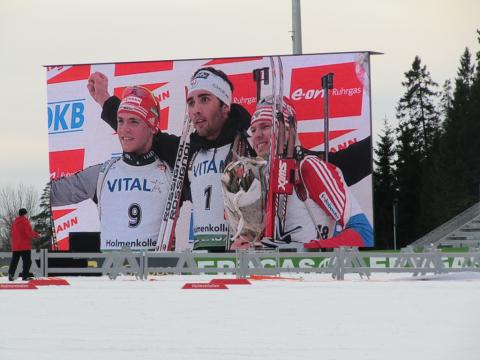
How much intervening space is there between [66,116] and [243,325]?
33.8m

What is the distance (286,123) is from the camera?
4544 cm

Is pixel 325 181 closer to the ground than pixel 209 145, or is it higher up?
closer to the ground

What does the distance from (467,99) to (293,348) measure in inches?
3080

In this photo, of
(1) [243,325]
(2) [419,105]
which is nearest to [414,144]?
(2) [419,105]

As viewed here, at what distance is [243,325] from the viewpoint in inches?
610

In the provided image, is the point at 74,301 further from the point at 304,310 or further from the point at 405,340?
the point at 405,340

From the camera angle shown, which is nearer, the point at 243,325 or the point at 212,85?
the point at 243,325

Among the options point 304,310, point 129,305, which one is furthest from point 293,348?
point 129,305

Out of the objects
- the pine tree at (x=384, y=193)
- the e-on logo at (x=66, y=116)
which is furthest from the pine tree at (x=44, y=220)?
the e-on logo at (x=66, y=116)

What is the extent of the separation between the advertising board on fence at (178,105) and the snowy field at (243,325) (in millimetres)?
20349

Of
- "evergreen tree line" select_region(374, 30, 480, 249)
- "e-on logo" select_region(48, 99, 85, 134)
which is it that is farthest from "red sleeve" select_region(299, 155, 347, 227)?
"evergreen tree line" select_region(374, 30, 480, 249)

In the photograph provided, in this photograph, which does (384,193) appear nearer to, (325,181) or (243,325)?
(325,181)

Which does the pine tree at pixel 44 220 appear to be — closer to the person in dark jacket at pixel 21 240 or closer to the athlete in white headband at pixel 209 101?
the athlete in white headband at pixel 209 101

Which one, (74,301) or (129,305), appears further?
(74,301)
